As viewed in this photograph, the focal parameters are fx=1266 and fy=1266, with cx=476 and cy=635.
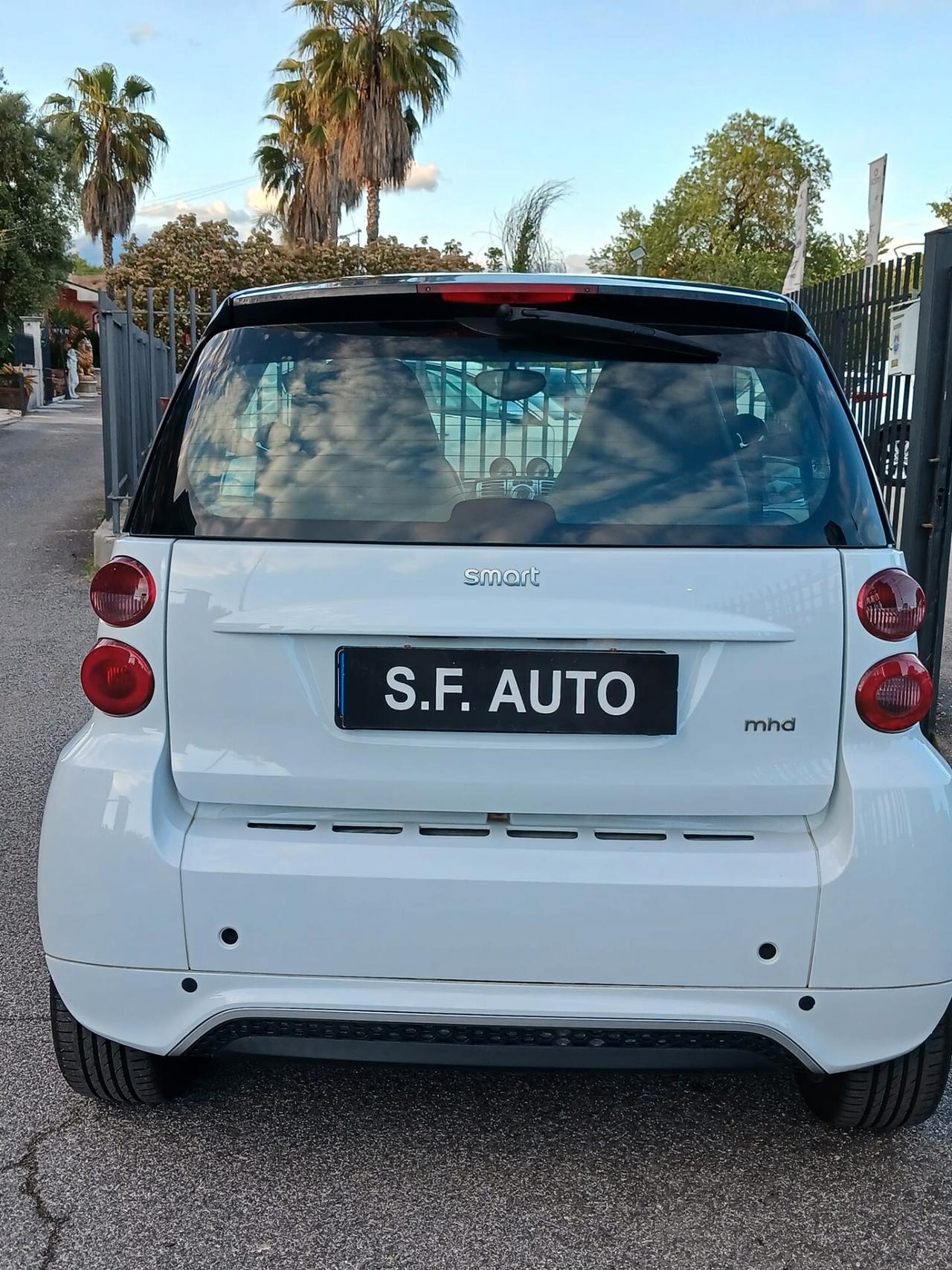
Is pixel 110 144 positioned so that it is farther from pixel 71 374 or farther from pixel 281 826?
pixel 281 826

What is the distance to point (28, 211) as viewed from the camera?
2312 centimetres

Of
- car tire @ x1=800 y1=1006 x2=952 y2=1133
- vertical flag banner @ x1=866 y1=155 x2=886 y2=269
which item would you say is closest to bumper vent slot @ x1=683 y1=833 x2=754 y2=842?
car tire @ x1=800 y1=1006 x2=952 y2=1133

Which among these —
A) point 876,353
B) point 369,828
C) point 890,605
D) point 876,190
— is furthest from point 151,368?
point 890,605

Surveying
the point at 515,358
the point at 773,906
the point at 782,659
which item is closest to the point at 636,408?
the point at 515,358

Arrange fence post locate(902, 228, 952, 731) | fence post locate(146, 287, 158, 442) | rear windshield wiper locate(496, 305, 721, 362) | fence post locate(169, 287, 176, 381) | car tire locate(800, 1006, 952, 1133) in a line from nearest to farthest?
rear windshield wiper locate(496, 305, 721, 362) → car tire locate(800, 1006, 952, 1133) → fence post locate(902, 228, 952, 731) → fence post locate(146, 287, 158, 442) → fence post locate(169, 287, 176, 381)

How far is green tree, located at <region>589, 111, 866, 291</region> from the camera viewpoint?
183 ft

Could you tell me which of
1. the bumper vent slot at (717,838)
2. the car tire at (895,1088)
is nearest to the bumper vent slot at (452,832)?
the bumper vent slot at (717,838)

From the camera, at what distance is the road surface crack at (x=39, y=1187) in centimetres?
232

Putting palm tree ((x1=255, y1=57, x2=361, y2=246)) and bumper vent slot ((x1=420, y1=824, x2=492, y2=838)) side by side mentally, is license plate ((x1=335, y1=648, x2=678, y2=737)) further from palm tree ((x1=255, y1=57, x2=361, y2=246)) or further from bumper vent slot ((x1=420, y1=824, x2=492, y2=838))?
palm tree ((x1=255, y1=57, x2=361, y2=246))

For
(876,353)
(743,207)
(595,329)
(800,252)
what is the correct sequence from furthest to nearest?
(743,207) → (800,252) → (876,353) → (595,329)

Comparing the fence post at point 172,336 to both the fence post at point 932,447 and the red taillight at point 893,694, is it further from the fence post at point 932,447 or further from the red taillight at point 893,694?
the red taillight at point 893,694

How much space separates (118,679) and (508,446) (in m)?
0.86

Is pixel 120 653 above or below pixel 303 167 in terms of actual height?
below

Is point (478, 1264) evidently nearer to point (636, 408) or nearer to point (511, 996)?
point (511, 996)
